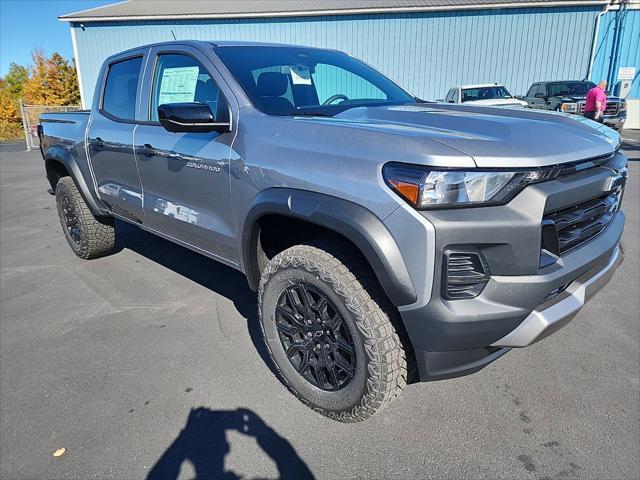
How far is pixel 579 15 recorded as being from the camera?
18656mm

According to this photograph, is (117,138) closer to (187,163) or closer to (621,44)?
(187,163)

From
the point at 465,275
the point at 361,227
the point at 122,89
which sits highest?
the point at 122,89

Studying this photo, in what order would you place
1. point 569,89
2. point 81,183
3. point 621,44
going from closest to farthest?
point 81,183 → point 569,89 → point 621,44

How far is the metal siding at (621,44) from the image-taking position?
19.4 m

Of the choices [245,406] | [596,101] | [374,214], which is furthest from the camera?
[596,101]

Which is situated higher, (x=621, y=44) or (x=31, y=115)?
(x=621, y=44)

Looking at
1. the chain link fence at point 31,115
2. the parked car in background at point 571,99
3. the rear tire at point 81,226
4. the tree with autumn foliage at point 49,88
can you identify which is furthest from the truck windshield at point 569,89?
the tree with autumn foliage at point 49,88

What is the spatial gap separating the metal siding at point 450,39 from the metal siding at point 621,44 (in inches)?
41.8

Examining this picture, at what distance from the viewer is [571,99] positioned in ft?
47.6

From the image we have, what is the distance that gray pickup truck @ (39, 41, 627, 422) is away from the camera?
1.71 meters

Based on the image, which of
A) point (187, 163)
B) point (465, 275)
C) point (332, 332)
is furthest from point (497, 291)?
point (187, 163)

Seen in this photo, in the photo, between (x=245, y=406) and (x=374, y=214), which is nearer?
(x=374, y=214)

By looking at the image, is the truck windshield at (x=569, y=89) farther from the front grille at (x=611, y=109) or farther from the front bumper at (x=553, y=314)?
the front bumper at (x=553, y=314)

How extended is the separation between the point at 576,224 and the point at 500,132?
22.4 inches
